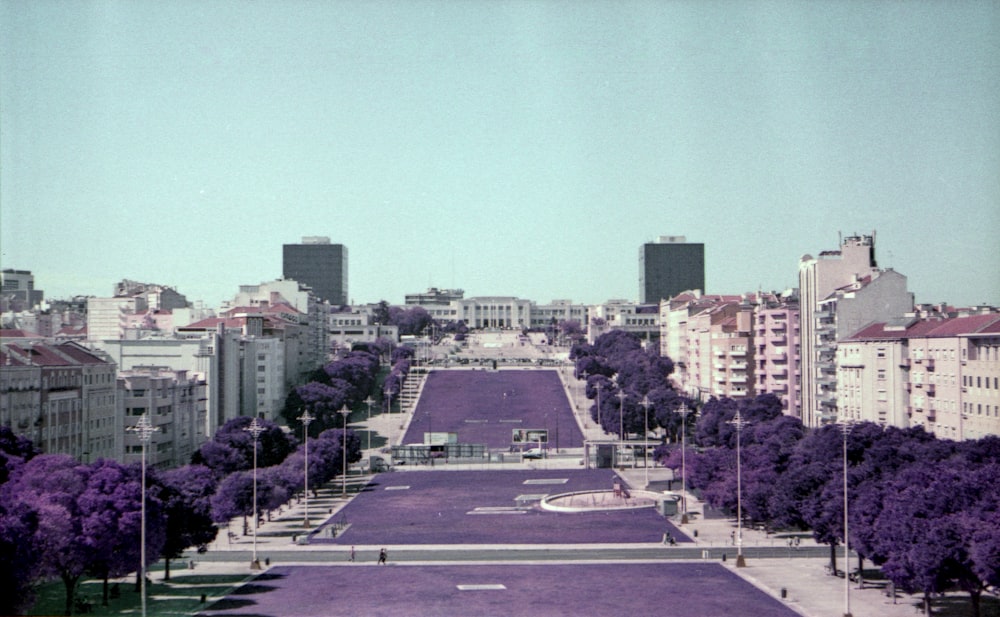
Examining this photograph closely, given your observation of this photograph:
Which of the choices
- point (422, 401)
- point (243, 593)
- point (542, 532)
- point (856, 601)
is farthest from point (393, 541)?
point (422, 401)

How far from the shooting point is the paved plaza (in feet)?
183

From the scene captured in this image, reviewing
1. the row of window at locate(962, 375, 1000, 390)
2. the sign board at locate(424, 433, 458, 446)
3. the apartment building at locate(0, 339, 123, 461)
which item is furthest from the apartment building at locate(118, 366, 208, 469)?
the row of window at locate(962, 375, 1000, 390)

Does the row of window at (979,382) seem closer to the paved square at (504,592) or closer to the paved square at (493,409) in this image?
the paved square at (504,592)

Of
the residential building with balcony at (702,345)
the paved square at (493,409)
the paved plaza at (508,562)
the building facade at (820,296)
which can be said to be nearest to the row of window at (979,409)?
the paved plaza at (508,562)

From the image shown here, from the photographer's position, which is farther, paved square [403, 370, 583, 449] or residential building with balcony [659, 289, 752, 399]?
residential building with balcony [659, 289, 752, 399]

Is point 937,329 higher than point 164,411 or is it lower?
higher

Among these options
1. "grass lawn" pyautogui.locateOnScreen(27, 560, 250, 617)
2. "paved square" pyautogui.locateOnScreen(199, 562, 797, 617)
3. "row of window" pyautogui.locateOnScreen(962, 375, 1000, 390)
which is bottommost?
"grass lawn" pyautogui.locateOnScreen(27, 560, 250, 617)

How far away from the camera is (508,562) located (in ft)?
223

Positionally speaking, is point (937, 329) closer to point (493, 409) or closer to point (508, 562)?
point (508, 562)

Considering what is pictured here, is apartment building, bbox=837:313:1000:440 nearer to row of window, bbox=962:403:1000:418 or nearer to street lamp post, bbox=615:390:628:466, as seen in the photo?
row of window, bbox=962:403:1000:418

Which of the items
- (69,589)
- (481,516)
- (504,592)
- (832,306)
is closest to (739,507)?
(504,592)

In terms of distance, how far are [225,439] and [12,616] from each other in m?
57.5

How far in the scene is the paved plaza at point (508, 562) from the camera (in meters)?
55.7

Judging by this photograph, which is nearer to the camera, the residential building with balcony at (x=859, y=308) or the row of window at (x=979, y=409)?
the row of window at (x=979, y=409)
